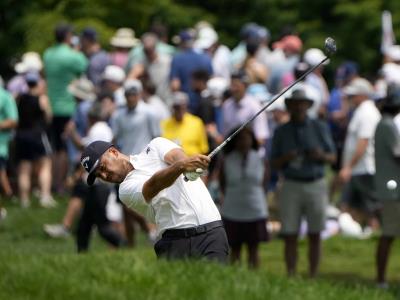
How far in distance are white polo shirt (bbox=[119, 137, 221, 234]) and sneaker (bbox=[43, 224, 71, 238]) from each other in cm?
771

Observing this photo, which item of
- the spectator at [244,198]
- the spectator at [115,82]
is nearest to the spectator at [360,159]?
the spectator at [244,198]

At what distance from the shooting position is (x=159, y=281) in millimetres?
8922

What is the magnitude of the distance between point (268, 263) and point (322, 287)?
21.7ft

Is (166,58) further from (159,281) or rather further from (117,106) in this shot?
(159,281)

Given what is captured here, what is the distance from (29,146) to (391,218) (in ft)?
21.8

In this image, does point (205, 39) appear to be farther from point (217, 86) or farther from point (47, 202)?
point (47, 202)

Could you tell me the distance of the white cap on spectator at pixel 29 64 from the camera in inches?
811

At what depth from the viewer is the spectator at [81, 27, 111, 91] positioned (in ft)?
68.3

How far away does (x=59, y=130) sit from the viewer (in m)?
20.7

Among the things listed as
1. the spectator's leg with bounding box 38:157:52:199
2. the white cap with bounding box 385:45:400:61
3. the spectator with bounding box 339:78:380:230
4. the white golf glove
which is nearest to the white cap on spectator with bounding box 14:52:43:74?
the spectator's leg with bounding box 38:157:52:199

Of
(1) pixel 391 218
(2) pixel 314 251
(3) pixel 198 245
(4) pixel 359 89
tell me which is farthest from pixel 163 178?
(4) pixel 359 89

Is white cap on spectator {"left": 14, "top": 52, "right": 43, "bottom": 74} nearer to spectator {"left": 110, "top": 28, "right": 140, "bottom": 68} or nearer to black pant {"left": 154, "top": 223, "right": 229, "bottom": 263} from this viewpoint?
spectator {"left": 110, "top": 28, "right": 140, "bottom": 68}

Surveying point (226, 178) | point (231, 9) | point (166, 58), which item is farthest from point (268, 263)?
point (231, 9)

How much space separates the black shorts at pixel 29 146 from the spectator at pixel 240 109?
3.28 meters
